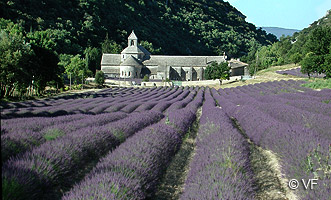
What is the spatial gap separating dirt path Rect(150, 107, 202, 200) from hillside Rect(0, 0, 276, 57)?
73.7m

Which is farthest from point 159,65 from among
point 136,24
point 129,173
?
point 129,173

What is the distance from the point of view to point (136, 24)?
407 ft

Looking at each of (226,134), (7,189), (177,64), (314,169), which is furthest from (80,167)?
(177,64)

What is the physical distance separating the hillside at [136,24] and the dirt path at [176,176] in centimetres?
7367

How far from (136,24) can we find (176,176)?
126422mm

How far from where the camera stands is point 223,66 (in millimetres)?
52312

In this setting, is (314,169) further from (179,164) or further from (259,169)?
(179,164)

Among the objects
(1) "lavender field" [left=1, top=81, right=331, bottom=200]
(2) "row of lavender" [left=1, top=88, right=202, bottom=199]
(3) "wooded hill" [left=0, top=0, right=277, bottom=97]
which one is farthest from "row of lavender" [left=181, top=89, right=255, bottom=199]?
(3) "wooded hill" [left=0, top=0, right=277, bottom=97]

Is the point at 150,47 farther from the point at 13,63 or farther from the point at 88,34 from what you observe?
the point at 13,63

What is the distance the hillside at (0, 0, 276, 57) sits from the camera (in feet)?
253

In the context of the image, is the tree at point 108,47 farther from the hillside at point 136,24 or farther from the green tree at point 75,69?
the green tree at point 75,69

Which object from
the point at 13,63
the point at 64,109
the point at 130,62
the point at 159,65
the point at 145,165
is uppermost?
the point at 130,62

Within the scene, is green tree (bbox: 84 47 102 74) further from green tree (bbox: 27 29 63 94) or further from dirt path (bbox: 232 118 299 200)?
dirt path (bbox: 232 118 299 200)

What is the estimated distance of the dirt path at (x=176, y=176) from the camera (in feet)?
13.1
